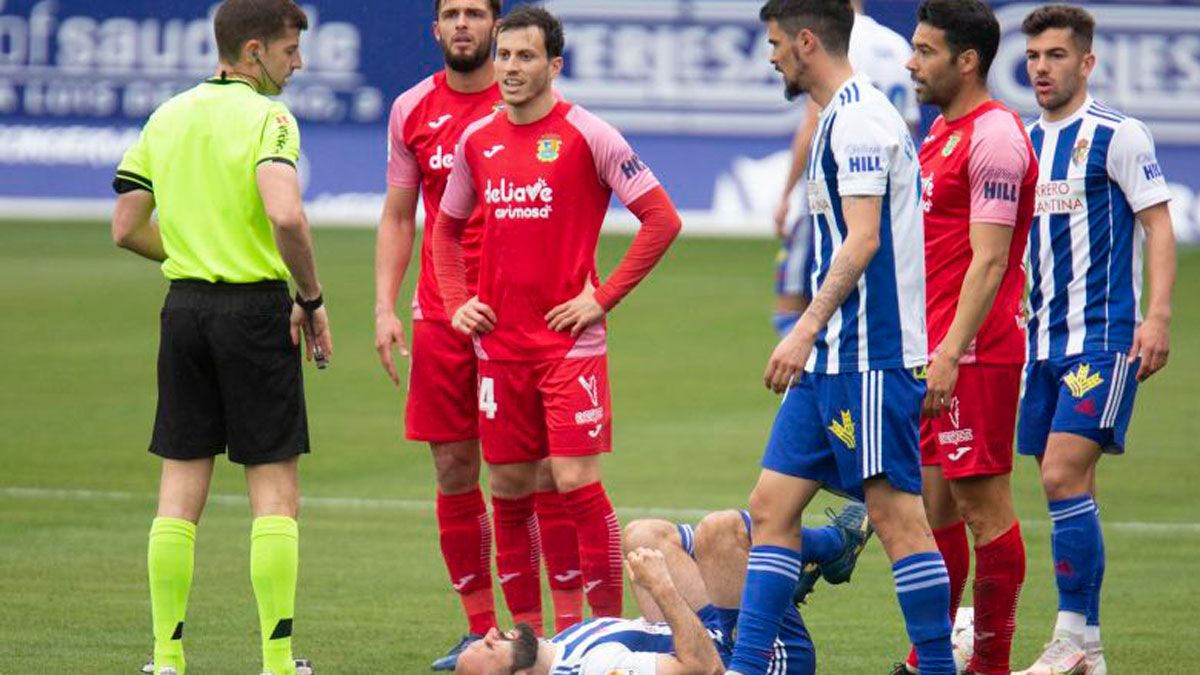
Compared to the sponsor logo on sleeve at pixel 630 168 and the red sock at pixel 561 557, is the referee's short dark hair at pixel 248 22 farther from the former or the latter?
the red sock at pixel 561 557

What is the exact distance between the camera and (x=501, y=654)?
23.4ft

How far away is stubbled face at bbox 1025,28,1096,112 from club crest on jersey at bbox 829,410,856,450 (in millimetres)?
1975

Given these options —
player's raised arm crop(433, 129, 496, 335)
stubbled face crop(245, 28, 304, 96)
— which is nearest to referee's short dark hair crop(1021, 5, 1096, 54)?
player's raised arm crop(433, 129, 496, 335)

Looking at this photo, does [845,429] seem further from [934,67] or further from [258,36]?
[258,36]

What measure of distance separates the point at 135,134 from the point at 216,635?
18008 mm

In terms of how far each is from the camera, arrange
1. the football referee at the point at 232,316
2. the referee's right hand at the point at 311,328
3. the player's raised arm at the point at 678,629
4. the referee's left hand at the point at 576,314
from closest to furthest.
→ the player's raised arm at the point at 678,629 → the football referee at the point at 232,316 → the referee's right hand at the point at 311,328 → the referee's left hand at the point at 576,314

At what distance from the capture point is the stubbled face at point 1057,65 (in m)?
8.05

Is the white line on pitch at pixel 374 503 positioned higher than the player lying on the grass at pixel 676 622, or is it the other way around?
the player lying on the grass at pixel 676 622

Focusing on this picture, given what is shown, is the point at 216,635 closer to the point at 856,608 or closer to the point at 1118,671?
the point at 856,608

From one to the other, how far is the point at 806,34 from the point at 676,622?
199 cm

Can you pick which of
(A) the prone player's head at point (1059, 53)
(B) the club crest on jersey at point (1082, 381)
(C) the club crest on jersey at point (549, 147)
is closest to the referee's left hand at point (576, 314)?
(C) the club crest on jersey at point (549, 147)

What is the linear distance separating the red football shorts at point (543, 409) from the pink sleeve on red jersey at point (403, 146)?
99 centimetres

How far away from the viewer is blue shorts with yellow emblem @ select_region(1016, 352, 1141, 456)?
7.91 meters

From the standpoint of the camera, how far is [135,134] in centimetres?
2556
